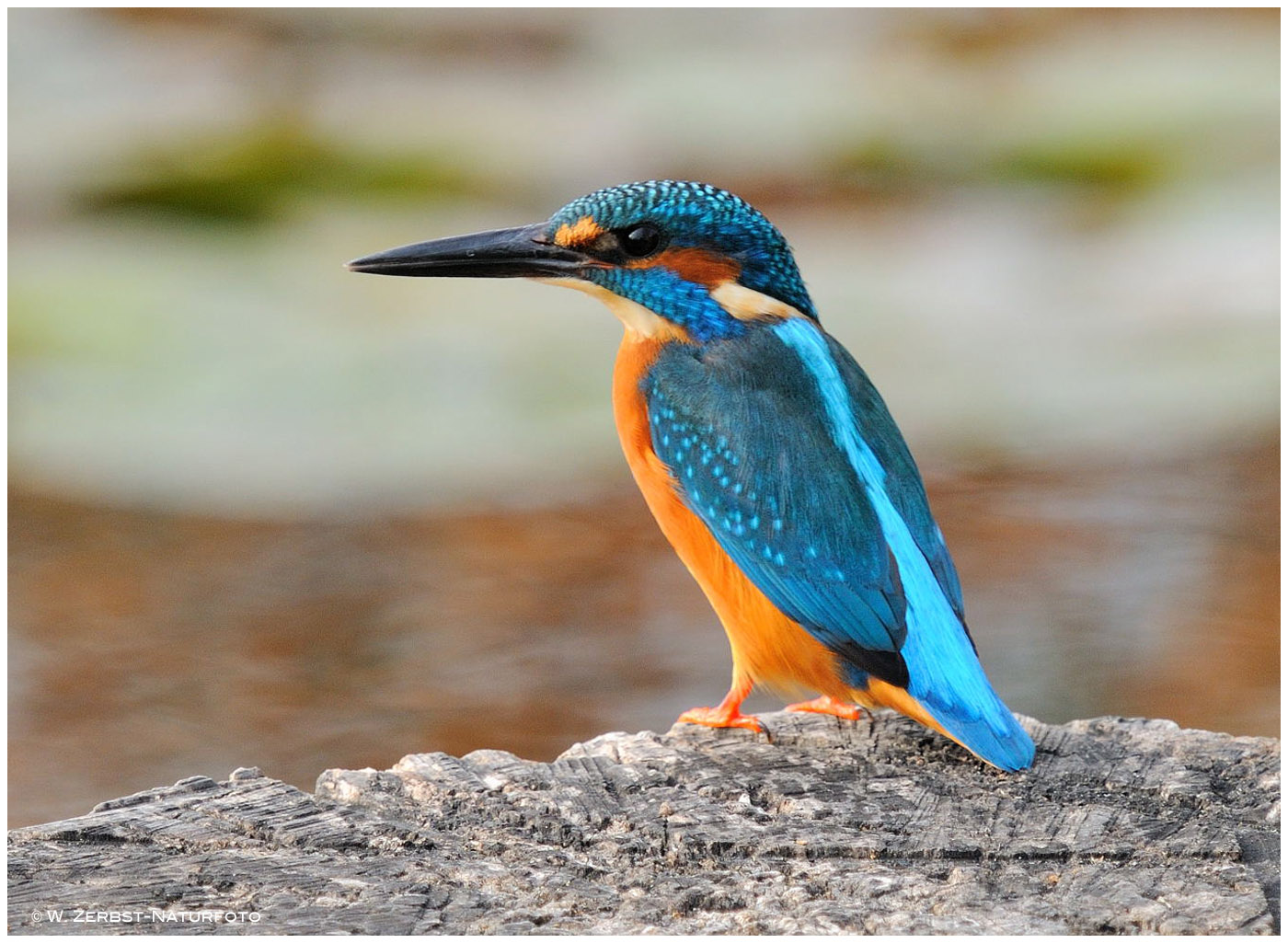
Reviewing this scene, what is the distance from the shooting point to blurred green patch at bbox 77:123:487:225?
6957 millimetres

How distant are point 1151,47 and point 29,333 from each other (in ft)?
22.1

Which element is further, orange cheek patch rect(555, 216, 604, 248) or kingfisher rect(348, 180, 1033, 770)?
orange cheek patch rect(555, 216, 604, 248)

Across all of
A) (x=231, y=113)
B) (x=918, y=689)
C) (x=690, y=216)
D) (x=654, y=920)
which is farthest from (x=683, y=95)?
(x=654, y=920)

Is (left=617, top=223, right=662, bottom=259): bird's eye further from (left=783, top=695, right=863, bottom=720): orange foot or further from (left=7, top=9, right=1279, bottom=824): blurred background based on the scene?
(left=7, top=9, right=1279, bottom=824): blurred background

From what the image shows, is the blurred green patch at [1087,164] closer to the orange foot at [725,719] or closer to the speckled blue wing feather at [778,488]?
the speckled blue wing feather at [778,488]

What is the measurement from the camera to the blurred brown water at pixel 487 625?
13.4 ft

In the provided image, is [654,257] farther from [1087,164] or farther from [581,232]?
[1087,164]

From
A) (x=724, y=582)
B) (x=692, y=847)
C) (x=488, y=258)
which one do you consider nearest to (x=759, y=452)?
(x=724, y=582)

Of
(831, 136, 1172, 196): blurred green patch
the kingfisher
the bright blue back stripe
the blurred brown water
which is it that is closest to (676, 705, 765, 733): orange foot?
the kingfisher

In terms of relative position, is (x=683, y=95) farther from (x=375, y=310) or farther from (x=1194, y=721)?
(x=1194, y=721)

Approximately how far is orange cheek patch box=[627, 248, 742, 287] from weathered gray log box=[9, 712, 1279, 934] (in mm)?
833

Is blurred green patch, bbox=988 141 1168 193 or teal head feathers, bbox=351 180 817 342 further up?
blurred green patch, bbox=988 141 1168 193

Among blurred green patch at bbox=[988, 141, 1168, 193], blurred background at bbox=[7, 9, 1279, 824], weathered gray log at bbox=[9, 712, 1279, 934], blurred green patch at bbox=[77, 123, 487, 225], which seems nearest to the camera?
weathered gray log at bbox=[9, 712, 1279, 934]

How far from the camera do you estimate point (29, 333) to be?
241 inches
